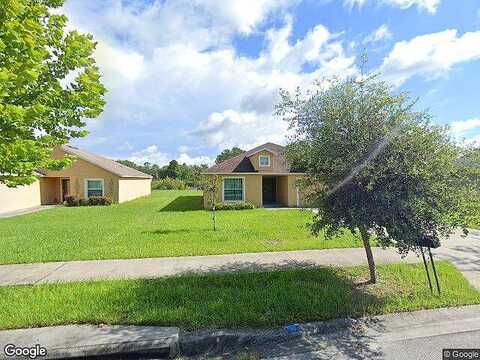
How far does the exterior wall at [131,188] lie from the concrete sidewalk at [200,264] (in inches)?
735

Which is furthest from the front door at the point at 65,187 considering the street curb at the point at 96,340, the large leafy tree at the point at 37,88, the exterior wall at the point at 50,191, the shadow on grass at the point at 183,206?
the street curb at the point at 96,340

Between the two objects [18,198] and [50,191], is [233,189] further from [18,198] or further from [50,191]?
[50,191]

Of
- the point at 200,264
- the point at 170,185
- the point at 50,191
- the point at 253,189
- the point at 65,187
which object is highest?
the point at 170,185

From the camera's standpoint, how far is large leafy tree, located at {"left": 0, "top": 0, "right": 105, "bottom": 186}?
3.15m

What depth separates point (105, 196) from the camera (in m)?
23.8

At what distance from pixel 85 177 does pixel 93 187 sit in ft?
3.29

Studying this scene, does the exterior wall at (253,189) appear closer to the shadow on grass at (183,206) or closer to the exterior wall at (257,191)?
the exterior wall at (257,191)

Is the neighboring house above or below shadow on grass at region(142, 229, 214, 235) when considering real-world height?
above

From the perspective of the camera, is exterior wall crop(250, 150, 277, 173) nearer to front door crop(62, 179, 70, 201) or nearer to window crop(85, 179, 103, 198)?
window crop(85, 179, 103, 198)

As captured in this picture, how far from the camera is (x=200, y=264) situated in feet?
21.7

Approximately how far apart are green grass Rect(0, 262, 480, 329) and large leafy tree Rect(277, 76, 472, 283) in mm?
1036

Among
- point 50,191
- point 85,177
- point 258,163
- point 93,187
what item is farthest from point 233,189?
point 50,191

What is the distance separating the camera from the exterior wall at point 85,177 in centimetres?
2386

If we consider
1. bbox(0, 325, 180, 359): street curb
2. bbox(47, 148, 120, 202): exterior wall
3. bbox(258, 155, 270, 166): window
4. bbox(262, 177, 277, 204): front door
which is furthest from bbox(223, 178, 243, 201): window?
bbox(0, 325, 180, 359): street curb
